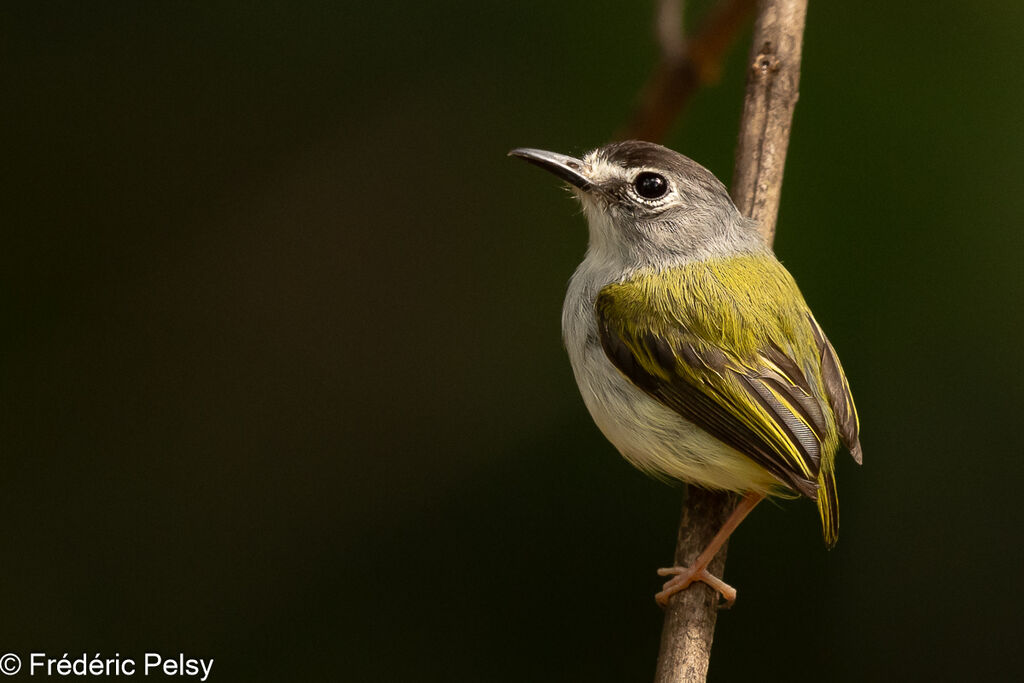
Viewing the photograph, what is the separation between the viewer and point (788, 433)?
2949 mm

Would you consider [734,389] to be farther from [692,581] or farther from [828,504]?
[692,581]

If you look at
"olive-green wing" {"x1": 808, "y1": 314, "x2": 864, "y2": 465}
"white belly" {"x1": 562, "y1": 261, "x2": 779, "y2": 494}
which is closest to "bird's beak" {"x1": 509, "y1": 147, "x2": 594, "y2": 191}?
"white belly" {"x1": 562, "y1": 261, "x2": 779, "y2": 494}

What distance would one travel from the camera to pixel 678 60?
3.72m

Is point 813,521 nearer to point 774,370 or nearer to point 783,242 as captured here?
point 783,242

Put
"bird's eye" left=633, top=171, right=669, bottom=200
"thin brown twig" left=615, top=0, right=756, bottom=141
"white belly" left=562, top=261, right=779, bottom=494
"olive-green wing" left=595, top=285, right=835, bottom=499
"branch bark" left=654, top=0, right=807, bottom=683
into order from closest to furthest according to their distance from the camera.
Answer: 1. "olive-green wing" left=595, top=285, right=835, bottom=499
2. "white belly" left=562, top=261, right=779, bottom=494
3. "branch bark" left=654, top=0, right=807, bottom=683
4. "bird's eye" left=633, top=171, right=669, bottom=200
5. "thin brown twig" left=615, top=0, right=756, bottom=141

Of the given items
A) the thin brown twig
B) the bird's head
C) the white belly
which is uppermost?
the thin brown twig

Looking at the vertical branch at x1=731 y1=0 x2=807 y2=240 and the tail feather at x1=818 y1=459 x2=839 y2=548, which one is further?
the vertical branch at x1=731 y1=0 x2=807 y2=240

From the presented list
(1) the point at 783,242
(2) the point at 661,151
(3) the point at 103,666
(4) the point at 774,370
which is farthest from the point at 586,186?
(3) the point at 103,666

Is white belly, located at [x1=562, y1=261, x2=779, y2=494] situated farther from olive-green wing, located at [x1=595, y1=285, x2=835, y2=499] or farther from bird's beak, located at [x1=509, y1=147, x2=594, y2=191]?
bird's beak, located at [x1=509, y1=147, x2=594, y2=191]

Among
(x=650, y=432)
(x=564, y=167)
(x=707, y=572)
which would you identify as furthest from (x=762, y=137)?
(x=707, y=572)

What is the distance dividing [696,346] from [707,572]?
2.06 feet

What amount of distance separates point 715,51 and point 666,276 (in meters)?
0.95

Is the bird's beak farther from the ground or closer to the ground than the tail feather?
farther from the ground

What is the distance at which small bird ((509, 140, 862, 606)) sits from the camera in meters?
2.99
